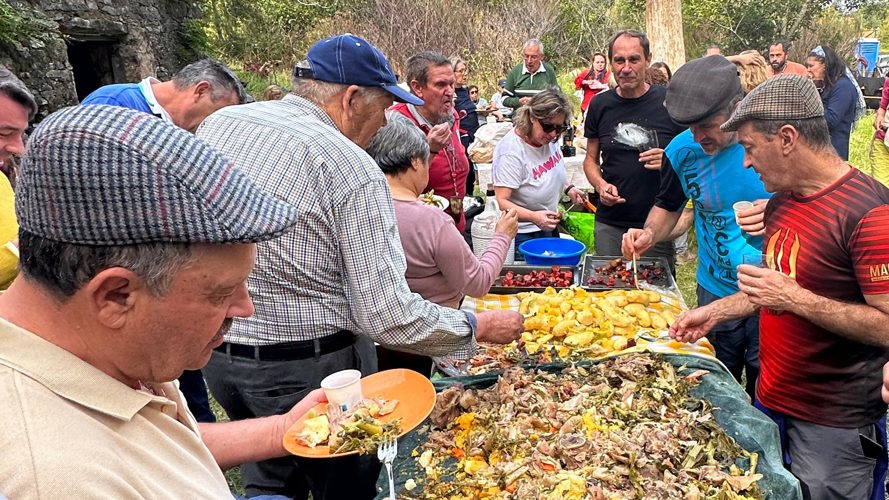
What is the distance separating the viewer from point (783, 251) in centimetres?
250

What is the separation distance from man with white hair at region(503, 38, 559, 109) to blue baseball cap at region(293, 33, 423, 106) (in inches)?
307

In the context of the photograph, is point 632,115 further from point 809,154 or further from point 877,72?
point 877,72

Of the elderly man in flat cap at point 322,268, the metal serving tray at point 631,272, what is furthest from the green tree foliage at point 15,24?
the metal serving tray at point 631,272

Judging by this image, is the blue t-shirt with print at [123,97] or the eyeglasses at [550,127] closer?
the blue t-shirt with print at [123,97]

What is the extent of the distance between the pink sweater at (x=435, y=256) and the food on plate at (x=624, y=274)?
1139 millimetres

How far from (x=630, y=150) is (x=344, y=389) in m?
3.47

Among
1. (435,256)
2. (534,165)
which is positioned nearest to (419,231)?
(435,256)

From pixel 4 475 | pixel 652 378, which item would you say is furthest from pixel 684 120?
pixel 4 475

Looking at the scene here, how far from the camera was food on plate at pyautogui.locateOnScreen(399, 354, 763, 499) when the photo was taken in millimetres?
2039

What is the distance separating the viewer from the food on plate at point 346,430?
1.87m

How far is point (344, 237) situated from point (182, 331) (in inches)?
47.2

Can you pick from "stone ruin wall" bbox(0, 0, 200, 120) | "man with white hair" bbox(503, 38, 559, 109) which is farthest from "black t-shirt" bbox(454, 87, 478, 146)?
"stone ruin wall" bbox(0, 0, 200, 120)

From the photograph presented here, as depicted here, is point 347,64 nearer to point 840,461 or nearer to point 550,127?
point 840,461

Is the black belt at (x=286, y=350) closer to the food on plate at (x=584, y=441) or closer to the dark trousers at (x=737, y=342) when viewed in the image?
the food on plate at (x=584, y=441)
